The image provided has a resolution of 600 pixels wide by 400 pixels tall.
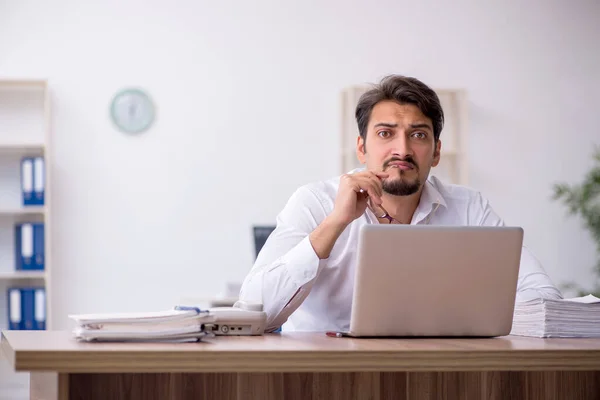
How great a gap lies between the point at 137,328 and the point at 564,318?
0.92 meters

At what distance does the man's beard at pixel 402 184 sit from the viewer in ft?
7.54

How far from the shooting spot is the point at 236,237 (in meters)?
5.29

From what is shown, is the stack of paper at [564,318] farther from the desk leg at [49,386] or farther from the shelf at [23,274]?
the shelf at [23,274]

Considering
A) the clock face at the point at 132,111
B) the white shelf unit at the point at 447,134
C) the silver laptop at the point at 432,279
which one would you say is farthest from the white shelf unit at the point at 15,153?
the silver laptop at the point at 432,279

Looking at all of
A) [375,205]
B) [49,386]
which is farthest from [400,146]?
[49,386]

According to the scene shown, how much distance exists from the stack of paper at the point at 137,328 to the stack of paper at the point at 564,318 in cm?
A: 76

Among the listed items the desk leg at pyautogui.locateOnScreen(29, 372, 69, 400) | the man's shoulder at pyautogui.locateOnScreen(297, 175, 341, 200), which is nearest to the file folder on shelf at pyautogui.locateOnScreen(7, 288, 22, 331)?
the man's shoulder at pyautogui.locateOnScreen(297, 175, 341, 200)

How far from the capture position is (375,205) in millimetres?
2186

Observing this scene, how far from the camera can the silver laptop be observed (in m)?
1.61

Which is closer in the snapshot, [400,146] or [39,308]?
[400,146]

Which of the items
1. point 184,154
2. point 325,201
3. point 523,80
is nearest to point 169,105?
point 184,154

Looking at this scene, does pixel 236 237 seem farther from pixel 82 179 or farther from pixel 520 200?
pixel 520 200

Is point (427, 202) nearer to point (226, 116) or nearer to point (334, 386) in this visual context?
point (334, 386)

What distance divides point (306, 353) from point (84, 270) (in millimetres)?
4047
